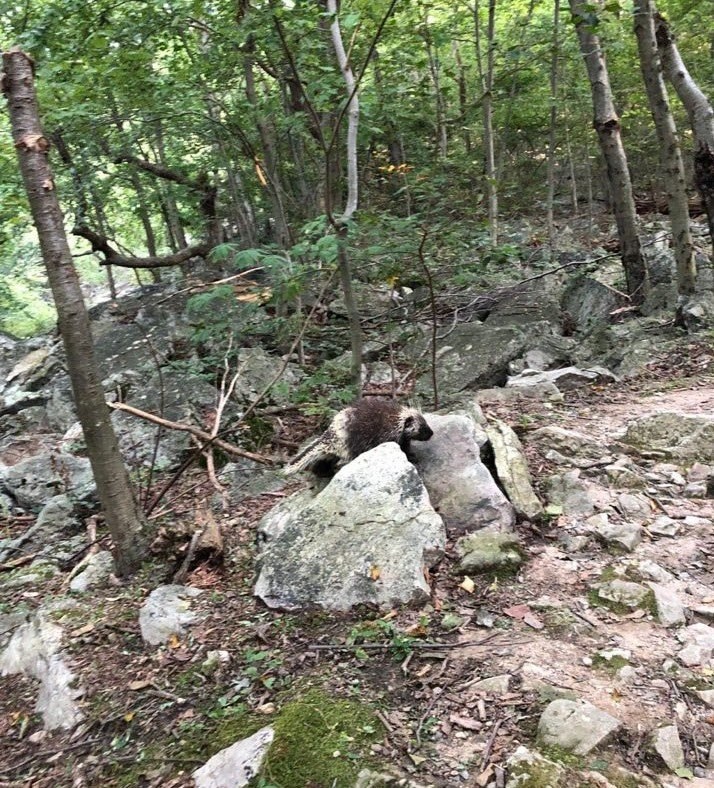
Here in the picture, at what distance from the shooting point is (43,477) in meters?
5.86

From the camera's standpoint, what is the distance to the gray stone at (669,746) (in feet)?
6.13

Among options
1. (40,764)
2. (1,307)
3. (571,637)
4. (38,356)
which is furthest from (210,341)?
(1,307)

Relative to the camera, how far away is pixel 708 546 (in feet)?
9.98

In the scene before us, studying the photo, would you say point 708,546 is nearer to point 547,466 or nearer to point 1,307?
point 547,466

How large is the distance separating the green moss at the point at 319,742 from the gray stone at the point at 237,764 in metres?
0.04

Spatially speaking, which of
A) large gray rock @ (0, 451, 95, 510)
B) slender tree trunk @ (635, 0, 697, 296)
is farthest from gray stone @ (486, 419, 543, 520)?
slender tree trunk @ (635, 0, 697, 296)

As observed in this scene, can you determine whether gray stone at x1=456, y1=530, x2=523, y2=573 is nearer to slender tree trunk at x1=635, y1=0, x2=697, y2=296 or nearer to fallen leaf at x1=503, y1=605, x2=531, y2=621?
fallen leaf at x1=503, y1=605, x2=531, y2=621

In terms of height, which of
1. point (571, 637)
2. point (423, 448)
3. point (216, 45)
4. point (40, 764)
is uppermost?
point (216, 45)

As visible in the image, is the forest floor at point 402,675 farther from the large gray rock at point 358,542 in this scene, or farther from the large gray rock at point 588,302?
the large gray rock at point 588,302

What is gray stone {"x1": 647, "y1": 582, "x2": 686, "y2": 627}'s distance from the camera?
2538mm

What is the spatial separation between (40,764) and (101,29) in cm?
652

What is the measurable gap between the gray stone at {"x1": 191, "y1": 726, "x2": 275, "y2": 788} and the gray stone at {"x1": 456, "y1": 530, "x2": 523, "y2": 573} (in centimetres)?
133

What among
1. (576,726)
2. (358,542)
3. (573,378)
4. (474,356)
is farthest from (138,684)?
(474,356)

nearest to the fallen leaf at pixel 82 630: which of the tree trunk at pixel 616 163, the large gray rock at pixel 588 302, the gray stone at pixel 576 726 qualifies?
the gray stone at pixel 576 726
